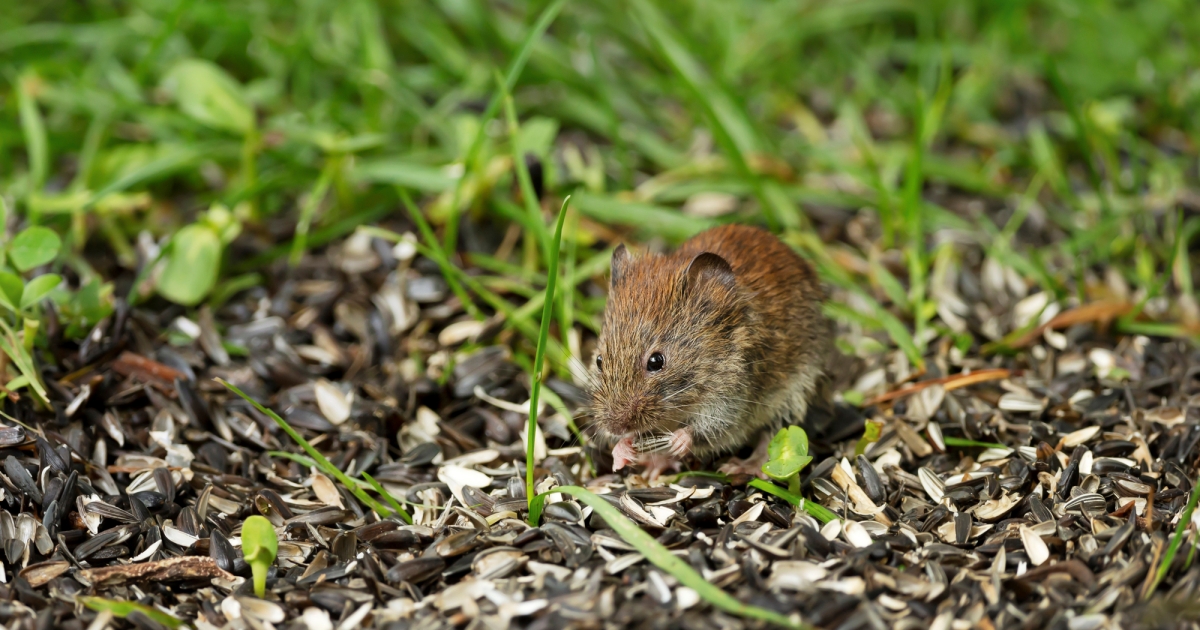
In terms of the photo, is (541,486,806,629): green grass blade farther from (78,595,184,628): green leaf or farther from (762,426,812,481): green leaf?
(78,595,184,628): green leaf

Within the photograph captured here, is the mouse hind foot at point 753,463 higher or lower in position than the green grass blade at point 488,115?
lower

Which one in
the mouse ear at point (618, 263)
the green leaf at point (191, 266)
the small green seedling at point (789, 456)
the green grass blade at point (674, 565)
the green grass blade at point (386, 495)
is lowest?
the green grass blade at point (386, 495)

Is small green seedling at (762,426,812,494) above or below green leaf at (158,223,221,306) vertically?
above

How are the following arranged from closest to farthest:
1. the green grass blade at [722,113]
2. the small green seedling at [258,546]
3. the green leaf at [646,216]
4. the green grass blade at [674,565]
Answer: the green grass blade at [674,565], the small green seedling at [258,546], the green grass blade at [722,113], the green leaf at [646,216]

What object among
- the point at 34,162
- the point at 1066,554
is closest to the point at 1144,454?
the point at 1066,554

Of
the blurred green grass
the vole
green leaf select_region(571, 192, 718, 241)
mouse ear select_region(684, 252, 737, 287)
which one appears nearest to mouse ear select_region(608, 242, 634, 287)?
the vole

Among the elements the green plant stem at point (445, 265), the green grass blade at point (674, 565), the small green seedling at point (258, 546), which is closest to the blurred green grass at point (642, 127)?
the green plant stem at point (445, 265)

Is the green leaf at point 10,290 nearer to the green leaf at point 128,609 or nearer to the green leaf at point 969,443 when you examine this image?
the green leaf at point 128,609
